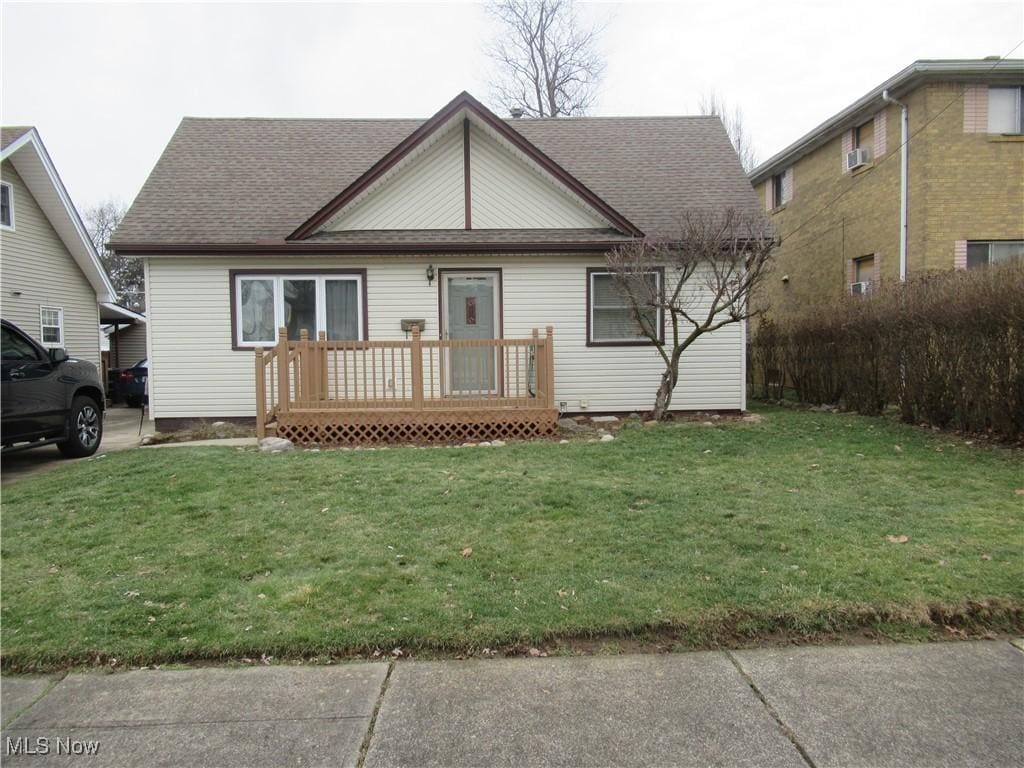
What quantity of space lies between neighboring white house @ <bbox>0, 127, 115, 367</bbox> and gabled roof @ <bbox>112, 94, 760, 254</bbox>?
4.98m

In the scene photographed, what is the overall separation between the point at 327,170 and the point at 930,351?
33.5 feet

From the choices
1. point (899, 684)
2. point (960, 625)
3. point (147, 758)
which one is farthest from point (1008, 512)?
point (147, 758)

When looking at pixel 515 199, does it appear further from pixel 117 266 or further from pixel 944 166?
pixel 117 266

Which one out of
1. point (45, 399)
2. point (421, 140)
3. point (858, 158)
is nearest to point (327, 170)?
point (421, 140)

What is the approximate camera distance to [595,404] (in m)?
10.9

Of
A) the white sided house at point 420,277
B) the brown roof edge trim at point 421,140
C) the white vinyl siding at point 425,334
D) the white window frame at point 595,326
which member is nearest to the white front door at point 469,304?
the white sided house at point 420,277

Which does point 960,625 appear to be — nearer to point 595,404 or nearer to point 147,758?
point 147,758

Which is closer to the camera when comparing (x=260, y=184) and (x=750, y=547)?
(x=750, y=547)

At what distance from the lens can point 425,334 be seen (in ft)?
35.2

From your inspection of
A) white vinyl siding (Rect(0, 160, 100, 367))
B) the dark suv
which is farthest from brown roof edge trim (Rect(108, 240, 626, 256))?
white vinyl siding (Rect(0, 160, 100, 367))

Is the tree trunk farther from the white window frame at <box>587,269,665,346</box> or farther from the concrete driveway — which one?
the concrete driveway

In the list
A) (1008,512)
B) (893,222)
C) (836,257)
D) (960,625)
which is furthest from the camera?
(836,257)

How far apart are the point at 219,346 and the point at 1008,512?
10.1 meters

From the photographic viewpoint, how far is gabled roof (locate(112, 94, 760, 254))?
33.8 ft
